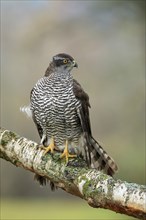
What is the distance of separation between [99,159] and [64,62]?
2.84 ft

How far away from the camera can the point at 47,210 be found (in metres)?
17.5

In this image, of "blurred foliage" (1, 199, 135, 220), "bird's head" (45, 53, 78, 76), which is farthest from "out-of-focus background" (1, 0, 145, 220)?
"bird's head" (45, 53, 78, 76)

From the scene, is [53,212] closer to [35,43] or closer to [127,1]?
[35,43]

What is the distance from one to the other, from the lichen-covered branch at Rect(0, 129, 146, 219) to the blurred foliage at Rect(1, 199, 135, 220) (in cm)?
1188

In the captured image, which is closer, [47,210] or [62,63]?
[62,63]

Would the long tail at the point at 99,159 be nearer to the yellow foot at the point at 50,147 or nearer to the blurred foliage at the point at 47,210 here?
the yellow foot at the point at 50,147

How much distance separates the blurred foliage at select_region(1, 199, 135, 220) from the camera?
16438mm

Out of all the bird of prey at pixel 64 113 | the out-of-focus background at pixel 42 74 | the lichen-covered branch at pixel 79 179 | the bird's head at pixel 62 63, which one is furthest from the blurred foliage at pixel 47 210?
the lichen-covered branch at pixel 79 179

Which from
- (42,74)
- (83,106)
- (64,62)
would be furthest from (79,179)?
(42,74)

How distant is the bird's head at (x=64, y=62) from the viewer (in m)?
5.06

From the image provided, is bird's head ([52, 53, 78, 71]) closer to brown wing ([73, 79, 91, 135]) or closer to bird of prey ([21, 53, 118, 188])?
bird of prey ([21, 53, 118, 188])

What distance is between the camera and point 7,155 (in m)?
4.41

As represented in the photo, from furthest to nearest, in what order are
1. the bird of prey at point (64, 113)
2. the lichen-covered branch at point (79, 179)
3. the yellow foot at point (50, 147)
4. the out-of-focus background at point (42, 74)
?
the out-of-focus background at point (42, 74)
the bird of prey at point (64, 113)
the yellow foot at point (50, 147)
the lichen-covered branch at point (79, 179)

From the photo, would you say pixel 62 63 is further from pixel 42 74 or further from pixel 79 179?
pixel 42 74
